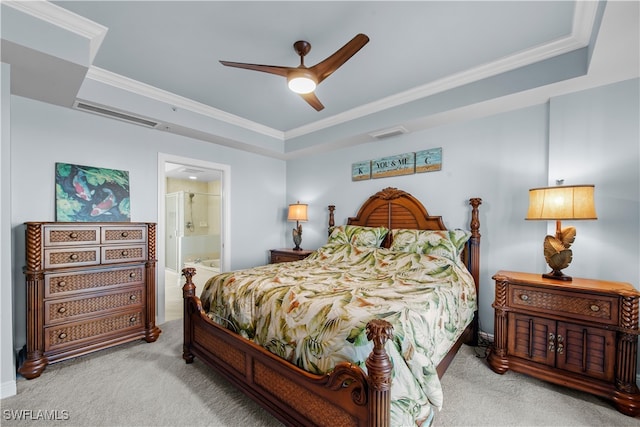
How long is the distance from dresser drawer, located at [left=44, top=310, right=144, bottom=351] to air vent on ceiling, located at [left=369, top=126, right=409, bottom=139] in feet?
10.8

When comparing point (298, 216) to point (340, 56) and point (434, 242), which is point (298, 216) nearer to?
point (434, 242)

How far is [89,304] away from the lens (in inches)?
99.3

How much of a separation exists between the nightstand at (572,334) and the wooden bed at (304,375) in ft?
1.51

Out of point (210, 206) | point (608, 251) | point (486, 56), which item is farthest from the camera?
point (210, 206)

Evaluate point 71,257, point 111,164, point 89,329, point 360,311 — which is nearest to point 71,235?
point 71,257

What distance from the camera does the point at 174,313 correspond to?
3.79m

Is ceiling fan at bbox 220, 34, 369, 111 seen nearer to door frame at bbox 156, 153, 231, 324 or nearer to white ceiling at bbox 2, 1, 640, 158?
white ceiling at bbox 2, 1, 640, 158

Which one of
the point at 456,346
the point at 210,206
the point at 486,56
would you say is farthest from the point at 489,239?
the point at 210,206

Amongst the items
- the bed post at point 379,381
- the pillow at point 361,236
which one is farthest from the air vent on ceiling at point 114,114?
the bed post at point 379,381

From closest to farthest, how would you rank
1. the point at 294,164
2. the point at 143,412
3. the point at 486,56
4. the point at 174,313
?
the point at 143,412, the point at 486,56, the point at 174,313, the point at 294,164

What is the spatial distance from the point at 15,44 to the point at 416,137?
359 centimetres

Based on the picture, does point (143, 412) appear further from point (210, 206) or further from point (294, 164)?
point (210, 206)

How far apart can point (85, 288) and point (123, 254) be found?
0.40 m

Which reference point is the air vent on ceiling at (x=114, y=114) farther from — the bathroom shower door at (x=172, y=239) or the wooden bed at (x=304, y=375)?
the bathroom shower door at (x=172, y=239)
